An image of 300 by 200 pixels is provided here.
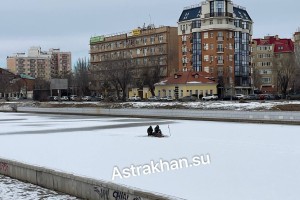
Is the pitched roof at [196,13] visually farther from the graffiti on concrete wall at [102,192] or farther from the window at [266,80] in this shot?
the graffiti on concrete wall at [102,192]

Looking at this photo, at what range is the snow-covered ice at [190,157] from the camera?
10117 mm

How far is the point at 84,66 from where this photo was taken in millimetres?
117250

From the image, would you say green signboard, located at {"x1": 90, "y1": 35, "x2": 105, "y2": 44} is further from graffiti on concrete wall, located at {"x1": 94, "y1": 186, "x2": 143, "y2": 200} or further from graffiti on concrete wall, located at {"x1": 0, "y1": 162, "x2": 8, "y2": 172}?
graffiti on concrete wall, located at {"x1": 94, "y1": 186, "x2": 143, "y2": 200}

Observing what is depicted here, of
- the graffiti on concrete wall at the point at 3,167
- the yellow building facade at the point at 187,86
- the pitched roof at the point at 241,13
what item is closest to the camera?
the graffiti on concrete wall at the point at 3,167

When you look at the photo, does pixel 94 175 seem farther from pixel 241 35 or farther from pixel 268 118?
pixel 241 35

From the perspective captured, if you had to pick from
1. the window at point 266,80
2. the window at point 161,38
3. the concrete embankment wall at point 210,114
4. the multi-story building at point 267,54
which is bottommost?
the concrete embankment wall at point 210,114

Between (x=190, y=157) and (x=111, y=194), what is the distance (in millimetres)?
5737

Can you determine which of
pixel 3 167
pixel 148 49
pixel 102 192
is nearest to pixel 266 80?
pixel 148 49

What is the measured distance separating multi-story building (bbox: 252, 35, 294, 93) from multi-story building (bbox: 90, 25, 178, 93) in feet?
75.9

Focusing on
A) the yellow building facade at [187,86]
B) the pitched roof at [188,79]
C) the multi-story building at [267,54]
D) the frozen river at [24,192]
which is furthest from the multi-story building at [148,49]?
the frozen river at [24,192]

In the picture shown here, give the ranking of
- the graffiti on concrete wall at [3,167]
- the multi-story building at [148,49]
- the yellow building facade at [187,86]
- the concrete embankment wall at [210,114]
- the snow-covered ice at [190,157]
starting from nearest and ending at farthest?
1. the snow-covered ice at [190,157]
2. the graffiti on concrete wall at [3,167]
3. the concrete embankment wall at [210,114]
4. the yellow building facade at [187,86]
5. the multi-story building at [148,49]

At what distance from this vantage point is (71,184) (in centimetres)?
1085

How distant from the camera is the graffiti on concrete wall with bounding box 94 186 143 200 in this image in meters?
9.35

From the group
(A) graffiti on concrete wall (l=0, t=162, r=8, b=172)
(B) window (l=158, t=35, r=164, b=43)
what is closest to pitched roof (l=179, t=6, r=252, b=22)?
(B) window (l=158, t=35, r=164, b=43)
